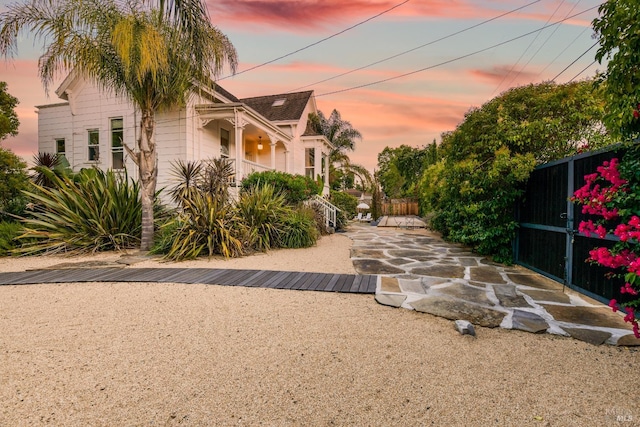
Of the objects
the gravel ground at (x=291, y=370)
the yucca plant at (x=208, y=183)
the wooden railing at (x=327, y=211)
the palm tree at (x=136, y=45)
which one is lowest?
the gravel ground at (x=291, y=370)

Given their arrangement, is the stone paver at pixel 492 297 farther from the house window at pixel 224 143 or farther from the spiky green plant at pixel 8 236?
the house window at pixel 224 143

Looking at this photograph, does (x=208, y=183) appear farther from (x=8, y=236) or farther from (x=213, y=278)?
(x=8, y=236)

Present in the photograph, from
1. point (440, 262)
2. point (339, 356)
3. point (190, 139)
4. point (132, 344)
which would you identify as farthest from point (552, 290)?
point (190, 139)

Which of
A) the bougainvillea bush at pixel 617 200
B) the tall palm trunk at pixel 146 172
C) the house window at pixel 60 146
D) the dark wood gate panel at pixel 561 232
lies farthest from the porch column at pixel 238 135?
the bougainvillea bush at pixel 617 200

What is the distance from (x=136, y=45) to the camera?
6289 mm

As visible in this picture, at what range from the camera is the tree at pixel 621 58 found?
216 centimetres

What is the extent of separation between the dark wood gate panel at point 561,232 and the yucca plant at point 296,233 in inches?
194

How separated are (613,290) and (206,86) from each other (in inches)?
346

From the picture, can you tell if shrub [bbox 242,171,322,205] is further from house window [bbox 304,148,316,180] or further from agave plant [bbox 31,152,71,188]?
house window [bbox 304,148,316,180]

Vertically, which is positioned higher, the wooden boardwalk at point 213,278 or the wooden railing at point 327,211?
the wooden railing at point 327,211

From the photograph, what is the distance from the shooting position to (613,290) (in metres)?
3.64

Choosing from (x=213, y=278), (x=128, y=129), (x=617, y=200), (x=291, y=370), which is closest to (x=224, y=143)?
(x=128, y=129)

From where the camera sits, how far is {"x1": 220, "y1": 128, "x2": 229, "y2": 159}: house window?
12.7 m

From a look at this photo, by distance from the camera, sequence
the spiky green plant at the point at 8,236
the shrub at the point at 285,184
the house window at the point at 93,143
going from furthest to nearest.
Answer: the house window at the point at 93,143, the shrub at the point at 285,184, the spiky green plant at the point at 8,236
